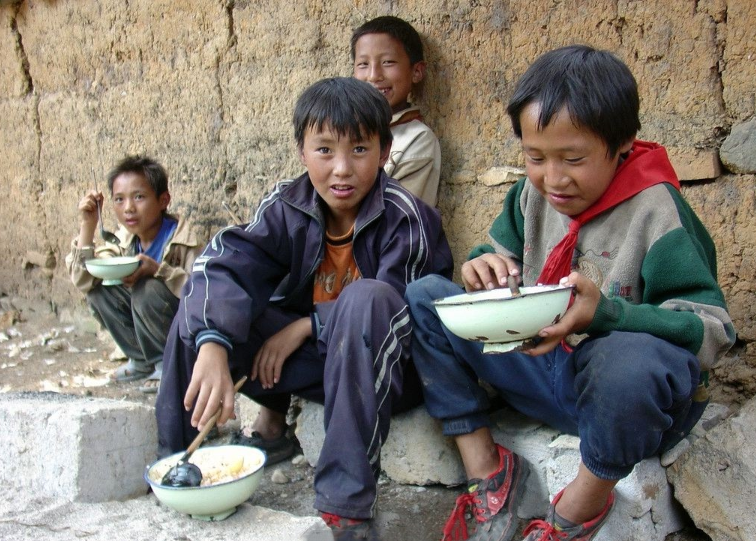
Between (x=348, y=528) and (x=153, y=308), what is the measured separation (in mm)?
2079

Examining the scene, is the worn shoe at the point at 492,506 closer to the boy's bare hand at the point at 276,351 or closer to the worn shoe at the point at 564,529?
the worn shoe at the point at 564,529

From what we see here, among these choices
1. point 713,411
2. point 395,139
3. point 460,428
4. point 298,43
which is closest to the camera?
point 460,428

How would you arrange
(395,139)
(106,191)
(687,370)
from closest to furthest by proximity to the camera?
(687,370) → (395,139) → (106,191)

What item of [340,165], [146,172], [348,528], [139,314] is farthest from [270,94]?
[348,528]

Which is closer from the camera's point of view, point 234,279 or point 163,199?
point 234,279

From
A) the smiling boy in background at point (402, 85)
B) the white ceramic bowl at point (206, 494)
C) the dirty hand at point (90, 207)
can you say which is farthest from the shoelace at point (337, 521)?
the dirty hand at point (90, 207)

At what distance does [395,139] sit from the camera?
310 cm

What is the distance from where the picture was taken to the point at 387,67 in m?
3.10

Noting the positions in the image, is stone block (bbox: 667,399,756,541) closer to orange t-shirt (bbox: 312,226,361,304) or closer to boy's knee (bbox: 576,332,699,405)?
boy's knee (bbox: 576,332,699,405)

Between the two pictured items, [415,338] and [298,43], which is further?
[298,43]

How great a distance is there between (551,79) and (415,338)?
0.79m

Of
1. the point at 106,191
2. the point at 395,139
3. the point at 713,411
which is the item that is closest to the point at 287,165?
the point at 395,139

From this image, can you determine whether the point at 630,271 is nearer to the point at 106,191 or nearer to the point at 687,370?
the point at 687,370

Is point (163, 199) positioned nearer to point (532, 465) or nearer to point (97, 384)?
point (97, 384)
